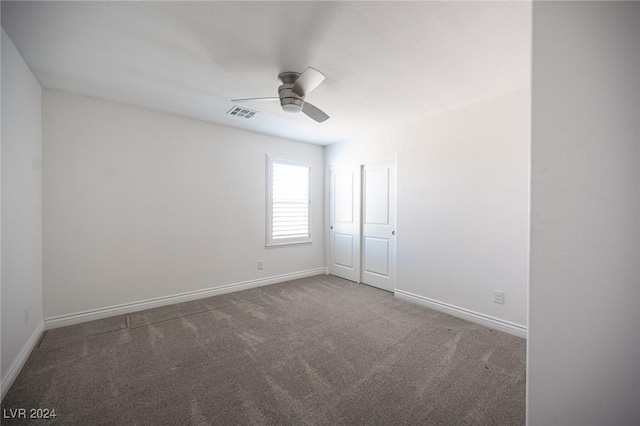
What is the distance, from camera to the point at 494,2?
1.53 meters

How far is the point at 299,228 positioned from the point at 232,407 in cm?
318

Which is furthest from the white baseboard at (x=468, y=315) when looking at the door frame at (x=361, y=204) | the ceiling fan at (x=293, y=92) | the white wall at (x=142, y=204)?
the ceiling fan at (x=293, y=92)

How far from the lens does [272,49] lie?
78.4 inches

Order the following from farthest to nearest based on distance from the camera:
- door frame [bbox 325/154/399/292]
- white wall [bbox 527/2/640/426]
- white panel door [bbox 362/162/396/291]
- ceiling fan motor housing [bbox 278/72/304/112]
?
white panel door [bbox 362/162/396/291], door frame [bbox 325/154/399/292], ceiling fan motor housing [bbox 278/72/304/112], white wall [bbox 527/2/640/426]

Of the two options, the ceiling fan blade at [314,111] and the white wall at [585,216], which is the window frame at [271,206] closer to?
the ceiling fan blade at [314,111]

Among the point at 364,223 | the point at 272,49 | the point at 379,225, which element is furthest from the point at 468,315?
the point at 272,49

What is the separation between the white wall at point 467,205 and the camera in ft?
8.79

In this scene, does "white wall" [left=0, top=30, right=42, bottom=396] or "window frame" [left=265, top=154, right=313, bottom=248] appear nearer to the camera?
"white wall" [left=0, top=30, right=42, bottom=396]

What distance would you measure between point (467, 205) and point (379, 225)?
1.39 m

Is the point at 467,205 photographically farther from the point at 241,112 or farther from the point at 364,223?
the point at 241,112

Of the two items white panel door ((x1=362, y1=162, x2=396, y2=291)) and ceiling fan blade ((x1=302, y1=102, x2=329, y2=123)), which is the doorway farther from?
ceiling fan blade ((x1=302, y1=102, x2=329, y2=123))

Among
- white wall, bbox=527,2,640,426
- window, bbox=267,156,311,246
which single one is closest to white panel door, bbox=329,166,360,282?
window, bbox=267,156,311,246

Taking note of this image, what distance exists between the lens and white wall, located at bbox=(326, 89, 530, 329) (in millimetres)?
2680

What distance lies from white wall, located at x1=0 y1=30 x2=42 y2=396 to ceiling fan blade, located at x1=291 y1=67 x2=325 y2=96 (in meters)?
2.05
